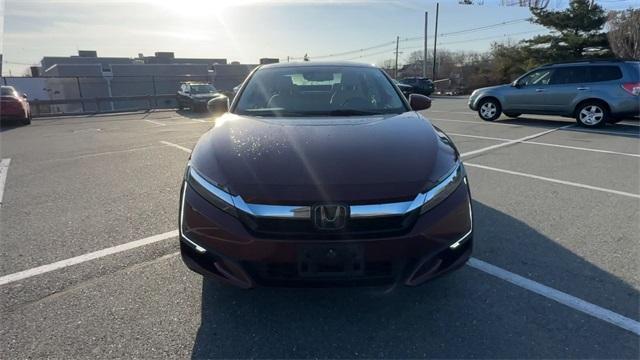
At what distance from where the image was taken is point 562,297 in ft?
8.41

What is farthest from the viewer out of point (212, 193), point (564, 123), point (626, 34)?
point (626, 34)

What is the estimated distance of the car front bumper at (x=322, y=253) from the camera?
1991mm

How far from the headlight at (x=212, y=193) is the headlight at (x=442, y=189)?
1.02 m

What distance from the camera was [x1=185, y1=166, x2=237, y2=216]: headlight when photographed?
6.83 feet

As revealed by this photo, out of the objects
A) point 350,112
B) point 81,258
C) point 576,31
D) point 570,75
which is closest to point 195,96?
point 570,75

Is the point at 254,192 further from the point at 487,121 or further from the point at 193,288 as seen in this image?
the point at 487,121

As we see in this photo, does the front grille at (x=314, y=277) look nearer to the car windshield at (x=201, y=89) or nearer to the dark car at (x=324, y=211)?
the dark car at (x=324, y=211)

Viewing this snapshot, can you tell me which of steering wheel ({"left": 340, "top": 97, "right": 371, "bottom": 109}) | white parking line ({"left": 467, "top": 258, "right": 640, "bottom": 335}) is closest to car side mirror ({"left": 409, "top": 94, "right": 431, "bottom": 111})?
steering wheel ({"left": 340, "top": 97, "right": 371, "bottom": 109})

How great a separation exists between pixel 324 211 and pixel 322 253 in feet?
0.71

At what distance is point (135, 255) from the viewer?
10.4 ft

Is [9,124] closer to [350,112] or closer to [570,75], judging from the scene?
[350,112]

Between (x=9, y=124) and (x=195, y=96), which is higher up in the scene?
(x=195, y=96)

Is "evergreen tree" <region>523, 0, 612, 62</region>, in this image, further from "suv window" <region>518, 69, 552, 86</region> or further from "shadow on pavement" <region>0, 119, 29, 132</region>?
"shadow on pavement" <region>0, 119, 29, 132</region>

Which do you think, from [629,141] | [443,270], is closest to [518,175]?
[443,270]
